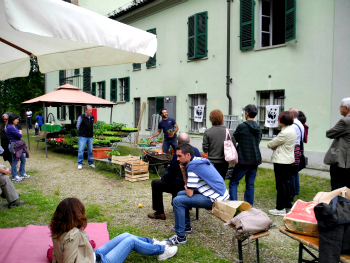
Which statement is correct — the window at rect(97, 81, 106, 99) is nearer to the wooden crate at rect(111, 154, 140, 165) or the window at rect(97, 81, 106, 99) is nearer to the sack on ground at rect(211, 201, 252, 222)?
the wooden crate at rect(111, 154, 140, 165)

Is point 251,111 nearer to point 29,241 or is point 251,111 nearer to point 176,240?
point 176,240

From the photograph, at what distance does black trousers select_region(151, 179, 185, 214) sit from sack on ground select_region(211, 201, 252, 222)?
4.00 ft

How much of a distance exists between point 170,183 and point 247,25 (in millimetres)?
8560

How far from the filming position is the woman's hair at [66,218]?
247cm

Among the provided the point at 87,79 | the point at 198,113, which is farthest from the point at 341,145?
the point at 87,79

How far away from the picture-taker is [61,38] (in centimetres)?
253

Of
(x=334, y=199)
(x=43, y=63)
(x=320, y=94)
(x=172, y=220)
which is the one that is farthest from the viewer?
(x=320, y=94)

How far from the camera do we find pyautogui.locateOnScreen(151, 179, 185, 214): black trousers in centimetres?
498

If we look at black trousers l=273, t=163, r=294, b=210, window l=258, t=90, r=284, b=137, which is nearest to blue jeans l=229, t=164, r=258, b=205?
black trousers l=273, t=163, r=294, b=210

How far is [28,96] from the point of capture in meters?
28.5

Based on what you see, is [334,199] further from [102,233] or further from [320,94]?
[320,94]

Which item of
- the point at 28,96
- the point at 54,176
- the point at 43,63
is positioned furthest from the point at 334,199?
the point at 28,96

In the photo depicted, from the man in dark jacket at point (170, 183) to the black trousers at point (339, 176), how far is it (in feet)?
7.35

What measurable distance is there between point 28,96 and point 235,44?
22835mm
